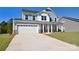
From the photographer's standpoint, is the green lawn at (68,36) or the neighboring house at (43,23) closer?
the green lawn at (68,36)

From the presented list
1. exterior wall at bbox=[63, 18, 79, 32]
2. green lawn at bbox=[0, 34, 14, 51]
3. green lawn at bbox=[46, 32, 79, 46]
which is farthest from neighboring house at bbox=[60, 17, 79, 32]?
green lawn at bbox=[0, 34, 14, 51]

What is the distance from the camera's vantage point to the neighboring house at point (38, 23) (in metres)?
10.1

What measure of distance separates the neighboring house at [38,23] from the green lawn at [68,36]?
0.17 m

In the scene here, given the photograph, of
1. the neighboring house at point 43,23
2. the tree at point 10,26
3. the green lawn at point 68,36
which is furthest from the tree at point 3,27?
the green lawn at point 68,36

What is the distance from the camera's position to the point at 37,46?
32.1ft

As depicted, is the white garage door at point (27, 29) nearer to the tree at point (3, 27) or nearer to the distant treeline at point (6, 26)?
the distant treeline at point (6, 26)

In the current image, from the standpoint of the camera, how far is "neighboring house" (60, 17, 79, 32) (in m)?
10.0

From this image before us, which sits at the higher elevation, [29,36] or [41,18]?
[41,18]

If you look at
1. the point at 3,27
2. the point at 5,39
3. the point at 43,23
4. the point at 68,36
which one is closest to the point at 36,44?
the point at 43,23

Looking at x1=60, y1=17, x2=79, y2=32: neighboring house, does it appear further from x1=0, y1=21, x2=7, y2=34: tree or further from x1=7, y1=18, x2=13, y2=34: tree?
x1=0, y1=21, x2=7, y2=34: tree

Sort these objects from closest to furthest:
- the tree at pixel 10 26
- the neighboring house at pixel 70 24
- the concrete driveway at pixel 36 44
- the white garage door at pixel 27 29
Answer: the concrete driveway at pixel 36 44 → the tree at pixel 10 26 → the neighboring house at pixel 70 24 → the white garage door at pixel 27 29
